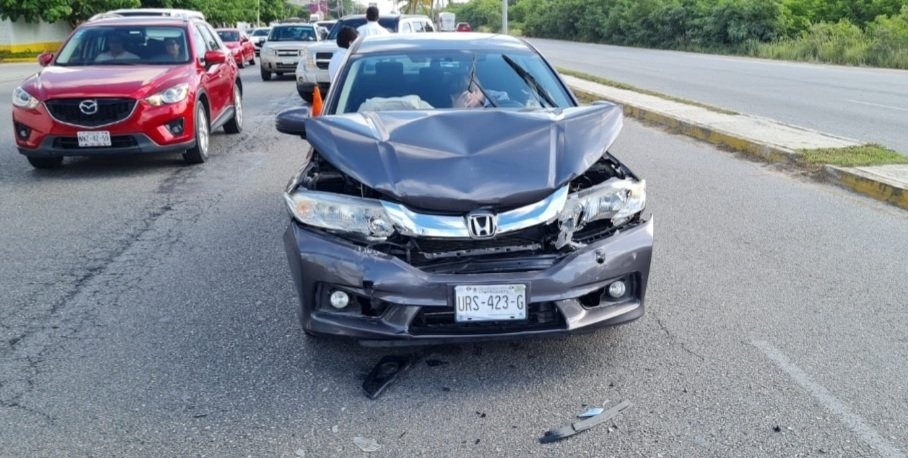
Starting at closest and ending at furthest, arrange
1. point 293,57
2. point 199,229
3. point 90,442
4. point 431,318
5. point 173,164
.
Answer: point 90,442 < point 431,318 < point 199,229 < point 173,164 < point 293,57

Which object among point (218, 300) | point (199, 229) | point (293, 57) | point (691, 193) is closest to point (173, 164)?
point (199, 229)

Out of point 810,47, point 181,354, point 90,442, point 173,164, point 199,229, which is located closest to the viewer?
point 90,442

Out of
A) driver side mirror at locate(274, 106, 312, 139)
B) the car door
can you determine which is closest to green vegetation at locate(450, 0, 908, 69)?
the car door

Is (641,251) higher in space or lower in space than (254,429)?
higher

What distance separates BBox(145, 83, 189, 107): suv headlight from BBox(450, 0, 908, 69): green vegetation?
91.5ft

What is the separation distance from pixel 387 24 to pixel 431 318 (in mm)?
15402

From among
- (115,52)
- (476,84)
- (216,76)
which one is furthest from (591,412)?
(216,76)

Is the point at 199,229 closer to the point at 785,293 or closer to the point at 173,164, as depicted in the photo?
the point at 173,164

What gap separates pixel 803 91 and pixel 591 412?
17.8 meters

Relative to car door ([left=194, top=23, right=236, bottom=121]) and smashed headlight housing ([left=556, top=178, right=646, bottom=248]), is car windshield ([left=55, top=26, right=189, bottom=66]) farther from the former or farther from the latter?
smashed headlight housing ([left=556, top=178, right=646, bottom=248])

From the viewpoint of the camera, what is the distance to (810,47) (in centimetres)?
3553

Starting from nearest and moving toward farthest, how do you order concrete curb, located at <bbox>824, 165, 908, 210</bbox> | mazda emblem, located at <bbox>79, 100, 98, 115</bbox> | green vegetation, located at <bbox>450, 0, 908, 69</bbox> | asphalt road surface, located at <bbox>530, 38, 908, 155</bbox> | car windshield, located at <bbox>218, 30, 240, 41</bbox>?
concrete curb, located at <bbox>824, 165, 908, 210</bbox> < mazda emblem, located at <bbox>79, 100, 98, 115</bbox> < asphalt road surface, located at <bbox>530, 38, 908, 155</bbox> < car windshield, located at <bbox>218, 30, 240, 41</bbox> < green vegetation, located at <bbox>450, 0, 908, 69</bbox>

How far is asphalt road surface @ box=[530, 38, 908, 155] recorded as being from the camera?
44.1ft

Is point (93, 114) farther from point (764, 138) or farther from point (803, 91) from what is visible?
point (803, 91)
